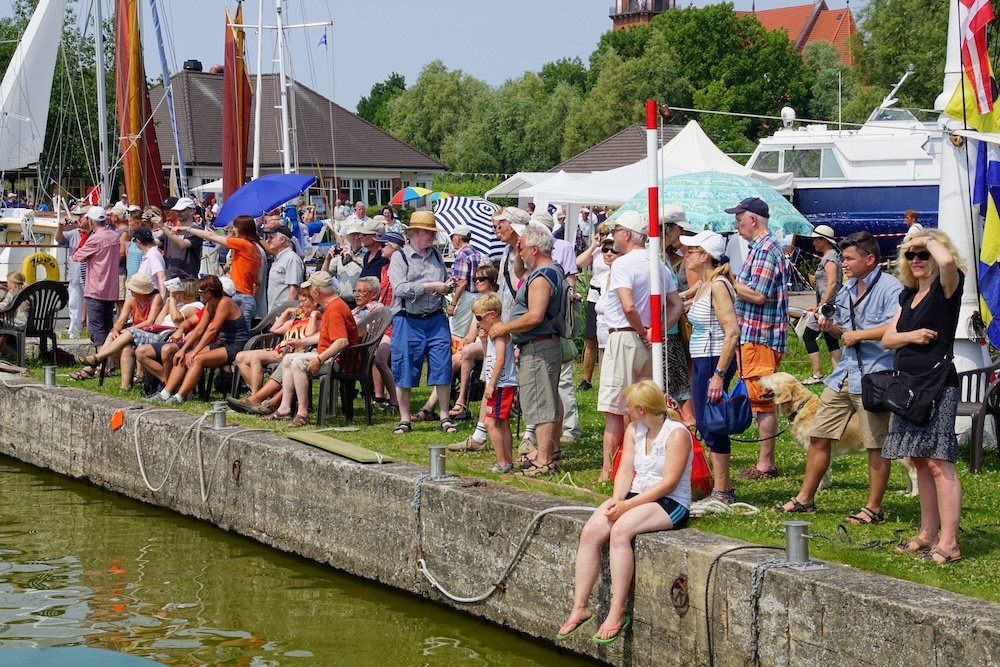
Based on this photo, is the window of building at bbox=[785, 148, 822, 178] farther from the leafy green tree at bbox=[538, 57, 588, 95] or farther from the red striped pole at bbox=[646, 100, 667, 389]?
the leafy green tree at bbox=[538, 57, 588, 95]

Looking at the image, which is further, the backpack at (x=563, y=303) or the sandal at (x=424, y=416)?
the sandal at (x=424, y=416)

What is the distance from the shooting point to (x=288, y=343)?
1181cm

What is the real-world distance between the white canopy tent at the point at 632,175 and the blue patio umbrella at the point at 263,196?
15.2 feet

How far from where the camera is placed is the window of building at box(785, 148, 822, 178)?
27.5 m

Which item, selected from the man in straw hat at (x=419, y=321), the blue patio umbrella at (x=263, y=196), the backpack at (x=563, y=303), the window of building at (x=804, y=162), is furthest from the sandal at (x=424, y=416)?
the window of building at (x=804, y=162)

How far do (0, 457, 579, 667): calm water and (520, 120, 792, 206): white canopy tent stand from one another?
427 inches

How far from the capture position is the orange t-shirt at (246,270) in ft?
43.3

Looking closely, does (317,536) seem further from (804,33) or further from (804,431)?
(804,33)

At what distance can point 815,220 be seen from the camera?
27078mm

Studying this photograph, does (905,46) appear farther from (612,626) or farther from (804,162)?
(612,626)

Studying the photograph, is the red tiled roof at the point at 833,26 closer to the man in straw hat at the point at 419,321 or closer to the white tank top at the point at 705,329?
the man in straw hat at the point at 419,321

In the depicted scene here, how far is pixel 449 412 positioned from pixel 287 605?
3289 millimetres

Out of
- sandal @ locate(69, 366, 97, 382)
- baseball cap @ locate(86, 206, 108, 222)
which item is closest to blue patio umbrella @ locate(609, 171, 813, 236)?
baseball cap @ locate(86, 206, 108, 222)

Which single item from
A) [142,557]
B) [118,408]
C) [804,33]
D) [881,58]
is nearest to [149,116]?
[118,408]
